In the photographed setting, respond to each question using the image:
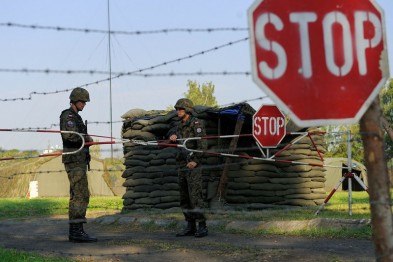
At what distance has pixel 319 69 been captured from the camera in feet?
10.7

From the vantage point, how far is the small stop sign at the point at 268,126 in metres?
12.5

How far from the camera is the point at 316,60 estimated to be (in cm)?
326

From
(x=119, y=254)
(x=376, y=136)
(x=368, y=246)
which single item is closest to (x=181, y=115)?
(x=119, y=254)

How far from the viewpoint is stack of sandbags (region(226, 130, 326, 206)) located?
13188 millimetres

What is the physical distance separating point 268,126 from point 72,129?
5.36 meters

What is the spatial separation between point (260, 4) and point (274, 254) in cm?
389

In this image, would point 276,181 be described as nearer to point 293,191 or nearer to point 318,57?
point 293,191

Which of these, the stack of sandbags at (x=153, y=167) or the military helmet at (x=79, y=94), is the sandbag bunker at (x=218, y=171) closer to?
the stack of sandbags at (x=153, y=167)

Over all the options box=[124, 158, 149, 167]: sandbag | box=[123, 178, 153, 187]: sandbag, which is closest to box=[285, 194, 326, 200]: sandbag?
box=[123, 178, 153, 187]: sandbag

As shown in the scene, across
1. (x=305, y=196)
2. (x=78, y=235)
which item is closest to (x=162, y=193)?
(x=305, y=196)

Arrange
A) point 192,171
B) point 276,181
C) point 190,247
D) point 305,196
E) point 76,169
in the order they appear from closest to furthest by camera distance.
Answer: point 190,247 → point 76,169 → point 192,171 → point 276,181 → point 305,196

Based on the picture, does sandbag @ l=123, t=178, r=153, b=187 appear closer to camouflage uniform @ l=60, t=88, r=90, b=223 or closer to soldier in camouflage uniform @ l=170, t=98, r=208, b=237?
soldier in camouflage uniform @ l=170, t=98, r=208, b=237

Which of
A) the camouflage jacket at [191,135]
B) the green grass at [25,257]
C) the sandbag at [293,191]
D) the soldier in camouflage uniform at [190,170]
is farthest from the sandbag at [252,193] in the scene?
the green grass at [25,257]

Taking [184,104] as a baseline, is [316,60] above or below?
below
